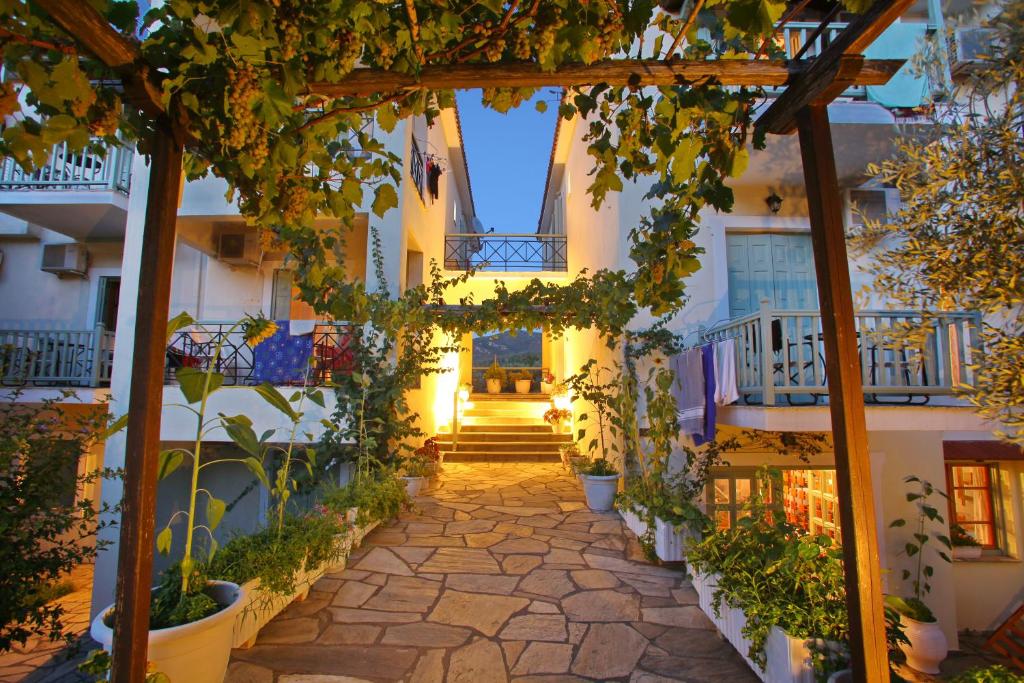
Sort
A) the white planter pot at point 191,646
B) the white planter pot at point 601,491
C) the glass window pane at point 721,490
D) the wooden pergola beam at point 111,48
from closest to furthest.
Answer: the wooden pergola beam at point 111,48 → the white planter pot at point 191,646 → the white planter pot at point 601,491 → the glass window pane at point 721,490

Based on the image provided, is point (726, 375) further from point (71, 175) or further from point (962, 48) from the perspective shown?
point (71, 175)

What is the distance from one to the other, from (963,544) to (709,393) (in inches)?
219

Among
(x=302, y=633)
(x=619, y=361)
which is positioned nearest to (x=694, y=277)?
(x=619, y=361)

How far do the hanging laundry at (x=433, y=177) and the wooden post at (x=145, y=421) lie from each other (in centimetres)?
823

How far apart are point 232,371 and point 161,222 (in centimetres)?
587

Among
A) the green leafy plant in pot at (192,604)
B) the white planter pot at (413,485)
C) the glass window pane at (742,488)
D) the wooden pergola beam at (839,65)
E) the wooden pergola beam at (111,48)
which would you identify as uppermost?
the wooden pergola beam at (839,65)

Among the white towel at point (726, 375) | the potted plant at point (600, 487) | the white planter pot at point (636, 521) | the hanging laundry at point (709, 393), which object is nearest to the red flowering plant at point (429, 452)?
the potted plant at point (600, 487)

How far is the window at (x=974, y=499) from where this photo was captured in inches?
298

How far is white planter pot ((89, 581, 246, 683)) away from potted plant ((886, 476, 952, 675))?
5543mm

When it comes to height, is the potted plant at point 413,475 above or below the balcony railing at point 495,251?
below

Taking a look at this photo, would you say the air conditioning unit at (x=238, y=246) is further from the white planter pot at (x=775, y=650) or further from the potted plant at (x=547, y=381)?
the potted plant at (x=547, y=381)

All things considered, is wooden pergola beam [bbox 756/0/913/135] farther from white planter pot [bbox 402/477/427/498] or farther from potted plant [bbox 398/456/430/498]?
white planter pot [bbox 402/477/427/498]

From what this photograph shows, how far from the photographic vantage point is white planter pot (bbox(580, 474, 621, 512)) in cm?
650

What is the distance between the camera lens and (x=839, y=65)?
5.75ft
